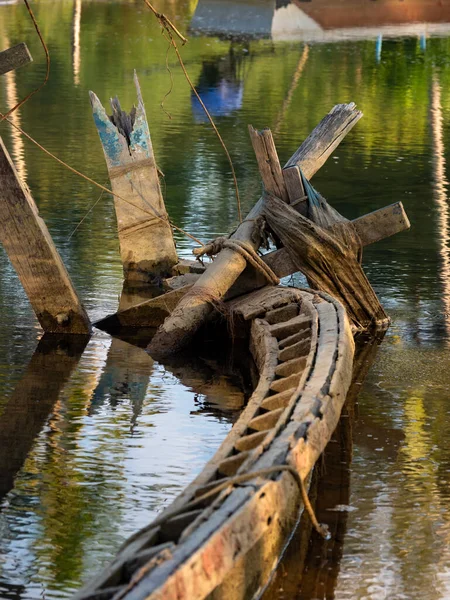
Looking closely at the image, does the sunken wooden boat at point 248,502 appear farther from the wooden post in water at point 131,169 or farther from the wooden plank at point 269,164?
the wooden post in water at point 131,169

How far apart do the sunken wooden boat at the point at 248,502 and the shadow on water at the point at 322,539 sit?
118mm

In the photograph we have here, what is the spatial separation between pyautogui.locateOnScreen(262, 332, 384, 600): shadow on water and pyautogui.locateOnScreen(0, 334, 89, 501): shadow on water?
182 centimetres

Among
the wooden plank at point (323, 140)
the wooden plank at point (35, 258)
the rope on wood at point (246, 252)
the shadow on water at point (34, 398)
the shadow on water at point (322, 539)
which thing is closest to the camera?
the shadow on water at point (322, 539)

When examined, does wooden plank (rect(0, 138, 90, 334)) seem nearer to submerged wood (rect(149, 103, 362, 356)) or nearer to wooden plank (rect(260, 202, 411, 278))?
submerged wood (rect(149, 103, 362, 356))

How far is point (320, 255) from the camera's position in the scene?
11.2 meters

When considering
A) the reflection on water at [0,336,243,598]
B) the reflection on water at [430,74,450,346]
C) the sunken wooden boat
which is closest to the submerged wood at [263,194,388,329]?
the reflection on water at [430,74,450,346]

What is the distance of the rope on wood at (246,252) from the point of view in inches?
440

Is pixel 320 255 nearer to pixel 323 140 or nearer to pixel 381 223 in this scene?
pixel 381 223

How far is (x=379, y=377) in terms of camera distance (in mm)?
10492

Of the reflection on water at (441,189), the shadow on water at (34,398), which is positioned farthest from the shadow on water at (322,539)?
the reflection on water at (441,189)

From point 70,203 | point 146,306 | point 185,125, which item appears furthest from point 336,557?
point 185,125

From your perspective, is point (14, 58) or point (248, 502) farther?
point (14, 58)

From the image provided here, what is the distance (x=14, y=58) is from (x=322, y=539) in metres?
4.89

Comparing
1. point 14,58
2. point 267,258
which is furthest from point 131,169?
point 14,58
